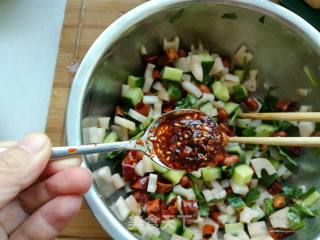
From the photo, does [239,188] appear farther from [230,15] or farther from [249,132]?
[230,15]

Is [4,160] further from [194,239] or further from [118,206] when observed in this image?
[194,239]

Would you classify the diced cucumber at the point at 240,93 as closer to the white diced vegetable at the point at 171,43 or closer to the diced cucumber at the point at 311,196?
the white diced vegetable at the point at 171,43

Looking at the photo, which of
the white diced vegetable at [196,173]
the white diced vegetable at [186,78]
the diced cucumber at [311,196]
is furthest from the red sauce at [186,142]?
the diced cucumber at [311,196]

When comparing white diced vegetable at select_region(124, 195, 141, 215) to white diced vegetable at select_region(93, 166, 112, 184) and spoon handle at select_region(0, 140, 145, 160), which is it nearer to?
white diced vegetable at select_region(93, 166, 112, 184)

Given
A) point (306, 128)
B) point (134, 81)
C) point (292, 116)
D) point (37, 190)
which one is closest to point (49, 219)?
point (37, 190)

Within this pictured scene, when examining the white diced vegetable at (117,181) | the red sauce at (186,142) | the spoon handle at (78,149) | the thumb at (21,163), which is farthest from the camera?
the white diced vegetable at (117,181)
